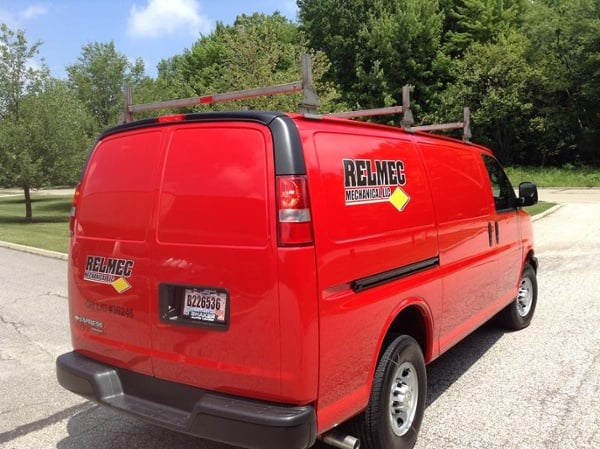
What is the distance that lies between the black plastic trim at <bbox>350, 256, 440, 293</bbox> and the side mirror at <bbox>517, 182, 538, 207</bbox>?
7.63 ft

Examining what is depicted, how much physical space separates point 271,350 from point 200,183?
942mm

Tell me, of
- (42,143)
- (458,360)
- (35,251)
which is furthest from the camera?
(42,143)

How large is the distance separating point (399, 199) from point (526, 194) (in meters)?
2.87

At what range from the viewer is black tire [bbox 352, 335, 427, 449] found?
312 cm

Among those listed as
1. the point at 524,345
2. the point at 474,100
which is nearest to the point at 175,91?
the point at 474,100

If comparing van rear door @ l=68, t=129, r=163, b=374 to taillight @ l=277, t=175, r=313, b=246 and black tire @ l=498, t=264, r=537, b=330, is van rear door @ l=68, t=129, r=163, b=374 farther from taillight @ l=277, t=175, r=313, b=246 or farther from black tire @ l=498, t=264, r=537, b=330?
black tire @ l=498, t=264, r=537, b=330

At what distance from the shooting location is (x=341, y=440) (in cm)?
296

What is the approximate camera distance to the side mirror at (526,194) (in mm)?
5676

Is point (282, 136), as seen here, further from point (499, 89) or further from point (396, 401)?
point (499, 89)

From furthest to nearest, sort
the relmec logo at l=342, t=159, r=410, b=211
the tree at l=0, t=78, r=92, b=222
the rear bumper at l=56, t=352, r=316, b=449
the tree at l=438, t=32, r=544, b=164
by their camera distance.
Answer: the tree at l=438, t=32, r=544, b=164
the tree at l=0, t=78, r=92, b=222
the relmec logo at l=342, t=159, r=410, b=211
the rear bumper at l=56, t=352, r=316, b=449

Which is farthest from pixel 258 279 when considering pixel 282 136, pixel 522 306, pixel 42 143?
pixel 42 143

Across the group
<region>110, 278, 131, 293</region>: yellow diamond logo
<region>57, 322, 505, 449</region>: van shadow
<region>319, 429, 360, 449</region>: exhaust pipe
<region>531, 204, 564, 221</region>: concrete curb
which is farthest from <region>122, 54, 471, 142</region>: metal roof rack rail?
<region>531, 204, 564, 221</region>: concrete curb

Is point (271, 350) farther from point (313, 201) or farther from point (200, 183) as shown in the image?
point (200, 183)

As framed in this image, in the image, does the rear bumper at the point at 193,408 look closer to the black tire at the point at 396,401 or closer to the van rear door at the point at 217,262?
the van rear door at the point at 217,262
